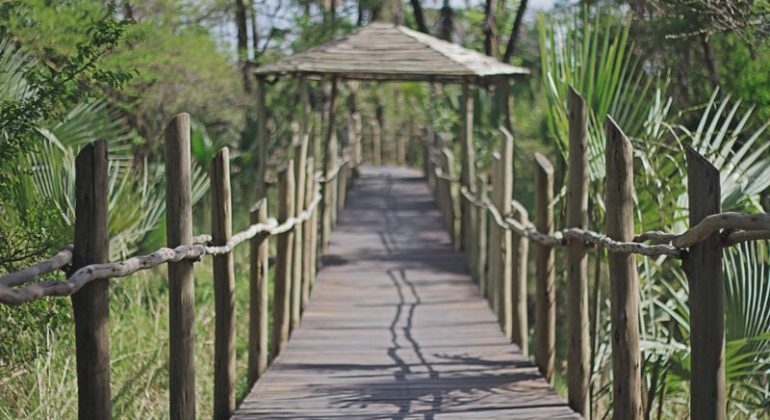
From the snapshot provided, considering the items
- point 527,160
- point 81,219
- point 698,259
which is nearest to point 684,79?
point 698,259

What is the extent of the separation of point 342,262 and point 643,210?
17.7ft

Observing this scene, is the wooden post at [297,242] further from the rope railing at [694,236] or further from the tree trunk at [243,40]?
the tree trunk at [243,40]

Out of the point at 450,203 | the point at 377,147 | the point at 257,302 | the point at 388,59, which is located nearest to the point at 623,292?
the point at 257,302

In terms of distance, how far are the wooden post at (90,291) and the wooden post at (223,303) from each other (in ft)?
5.36

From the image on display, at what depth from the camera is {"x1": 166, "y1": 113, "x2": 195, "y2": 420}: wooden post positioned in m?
4.11

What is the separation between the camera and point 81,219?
10.8ft

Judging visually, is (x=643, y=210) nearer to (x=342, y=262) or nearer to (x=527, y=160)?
(x=342, y=262)

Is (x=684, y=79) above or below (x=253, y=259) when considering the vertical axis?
above

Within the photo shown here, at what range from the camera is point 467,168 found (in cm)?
1158

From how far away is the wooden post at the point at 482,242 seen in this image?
926 centimetres

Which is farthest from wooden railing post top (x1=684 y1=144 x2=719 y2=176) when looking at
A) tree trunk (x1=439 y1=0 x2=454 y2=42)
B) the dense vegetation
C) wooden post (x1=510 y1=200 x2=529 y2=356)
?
tree trunk (x1=439 y1=0 x2=454 y2=42)

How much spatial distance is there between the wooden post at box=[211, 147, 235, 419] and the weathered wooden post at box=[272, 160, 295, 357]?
169 centimetres


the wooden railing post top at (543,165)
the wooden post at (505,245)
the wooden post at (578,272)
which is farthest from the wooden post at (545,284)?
the wooden post at (505,245)

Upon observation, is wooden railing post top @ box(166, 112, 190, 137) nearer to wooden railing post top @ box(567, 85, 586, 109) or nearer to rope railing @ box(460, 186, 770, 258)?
rope railing @ box(460, 186, 770, 258)
